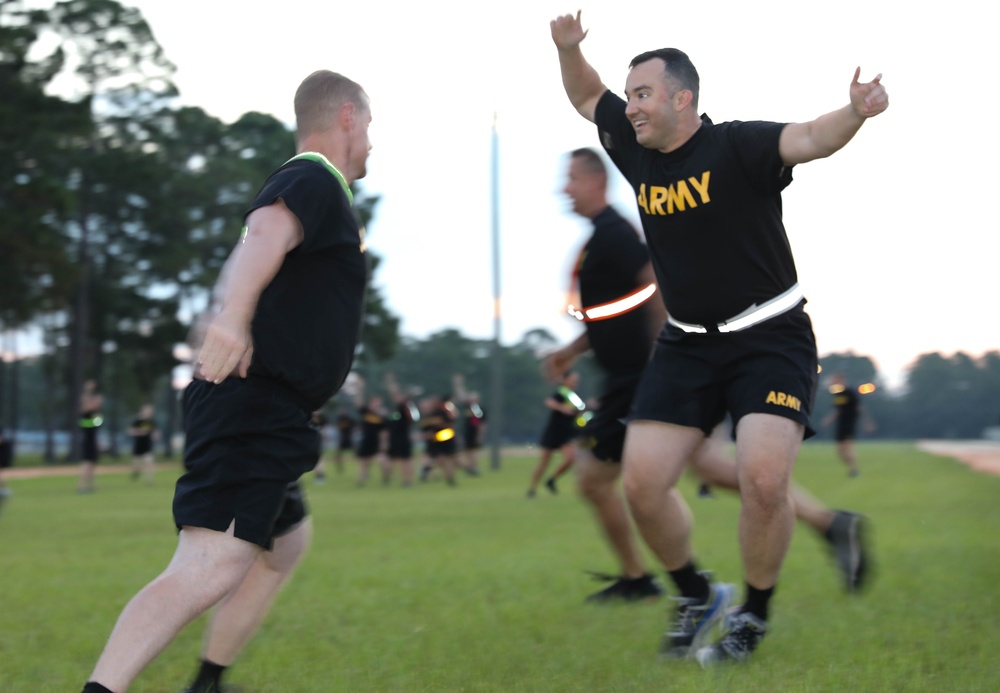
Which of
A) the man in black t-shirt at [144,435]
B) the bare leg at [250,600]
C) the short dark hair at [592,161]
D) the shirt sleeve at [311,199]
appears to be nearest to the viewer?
the shirt sleeve at [311,199]

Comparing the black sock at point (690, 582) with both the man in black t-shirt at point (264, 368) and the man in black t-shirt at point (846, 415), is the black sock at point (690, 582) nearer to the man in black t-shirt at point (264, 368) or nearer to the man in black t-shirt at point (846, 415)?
the man in black t-shirt at point (264, 368)

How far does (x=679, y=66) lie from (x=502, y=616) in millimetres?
2996

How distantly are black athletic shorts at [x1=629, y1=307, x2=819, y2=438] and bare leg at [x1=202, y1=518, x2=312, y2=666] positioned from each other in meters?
1.63

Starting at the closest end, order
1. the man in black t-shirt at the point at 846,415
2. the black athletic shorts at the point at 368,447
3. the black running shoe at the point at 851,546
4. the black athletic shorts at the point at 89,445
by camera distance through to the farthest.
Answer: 1. the black running shoe at the point at 851,546
2. the black athletic shorts at the point at 89,445
3. the man in black t-shirt at the point at 846,415
4. the black athletic shorts at the point at 368,447

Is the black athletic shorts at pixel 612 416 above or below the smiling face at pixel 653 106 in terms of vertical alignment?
below

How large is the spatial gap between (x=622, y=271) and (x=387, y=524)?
8154 millimetres

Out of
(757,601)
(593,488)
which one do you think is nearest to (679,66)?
(757,601)

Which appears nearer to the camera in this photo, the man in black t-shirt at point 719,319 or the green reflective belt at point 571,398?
the man in black t-shirt at point 719,319

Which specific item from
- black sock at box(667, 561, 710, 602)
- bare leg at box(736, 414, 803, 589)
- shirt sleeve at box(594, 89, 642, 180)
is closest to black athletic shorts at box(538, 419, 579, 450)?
black sock at box(667, 561, 710, 602)

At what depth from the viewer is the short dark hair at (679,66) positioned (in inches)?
182

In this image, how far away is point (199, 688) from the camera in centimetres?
392

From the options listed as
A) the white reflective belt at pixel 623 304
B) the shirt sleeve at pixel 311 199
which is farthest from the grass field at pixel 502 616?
the shirt sleeve at pixel 311 199

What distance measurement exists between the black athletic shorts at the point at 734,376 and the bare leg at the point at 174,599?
1974 mm

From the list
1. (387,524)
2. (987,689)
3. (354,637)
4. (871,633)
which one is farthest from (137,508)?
(987,689)
